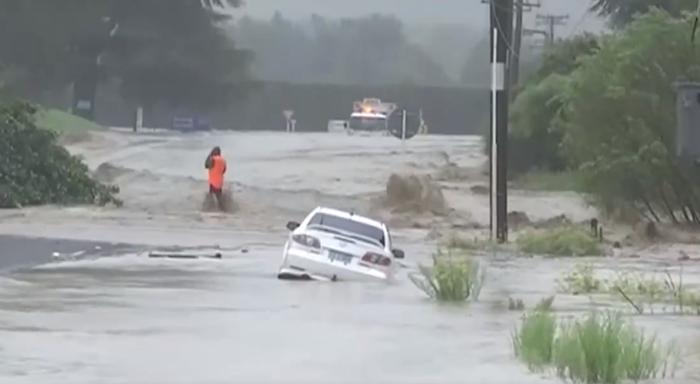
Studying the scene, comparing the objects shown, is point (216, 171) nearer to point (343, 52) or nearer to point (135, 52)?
point (135, 52)

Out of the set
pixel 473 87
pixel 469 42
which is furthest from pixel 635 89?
pixel 469 42

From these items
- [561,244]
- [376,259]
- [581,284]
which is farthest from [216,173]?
[581,284]

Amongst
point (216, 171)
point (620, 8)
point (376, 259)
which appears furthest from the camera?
point (620, 8)

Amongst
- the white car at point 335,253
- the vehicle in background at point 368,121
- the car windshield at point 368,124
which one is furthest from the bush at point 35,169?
→ the car windshield at point 368,124

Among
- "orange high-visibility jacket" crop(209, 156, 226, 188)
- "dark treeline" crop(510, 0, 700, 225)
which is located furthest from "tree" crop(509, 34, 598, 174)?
"orange high-visibility jacket" crop(209, 156, 226, 188)

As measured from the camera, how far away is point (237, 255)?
34406mm

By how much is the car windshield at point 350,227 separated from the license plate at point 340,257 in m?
0.40

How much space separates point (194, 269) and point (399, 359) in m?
13.1

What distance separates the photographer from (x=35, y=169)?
48188 millimetres

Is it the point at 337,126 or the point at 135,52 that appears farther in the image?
the point at 337,126

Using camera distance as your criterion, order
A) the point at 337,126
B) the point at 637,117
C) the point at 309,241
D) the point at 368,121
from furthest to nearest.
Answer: the point at 337,126, the point at 368,121, the point at 637,117, the point at 309,241

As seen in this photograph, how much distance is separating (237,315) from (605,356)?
7.45 m

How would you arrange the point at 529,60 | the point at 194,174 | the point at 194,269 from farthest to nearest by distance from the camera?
the point at 529,60 < the point at 194,174 < the point at 194,269

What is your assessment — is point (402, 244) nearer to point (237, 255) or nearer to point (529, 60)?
Result: point (237, 255)
